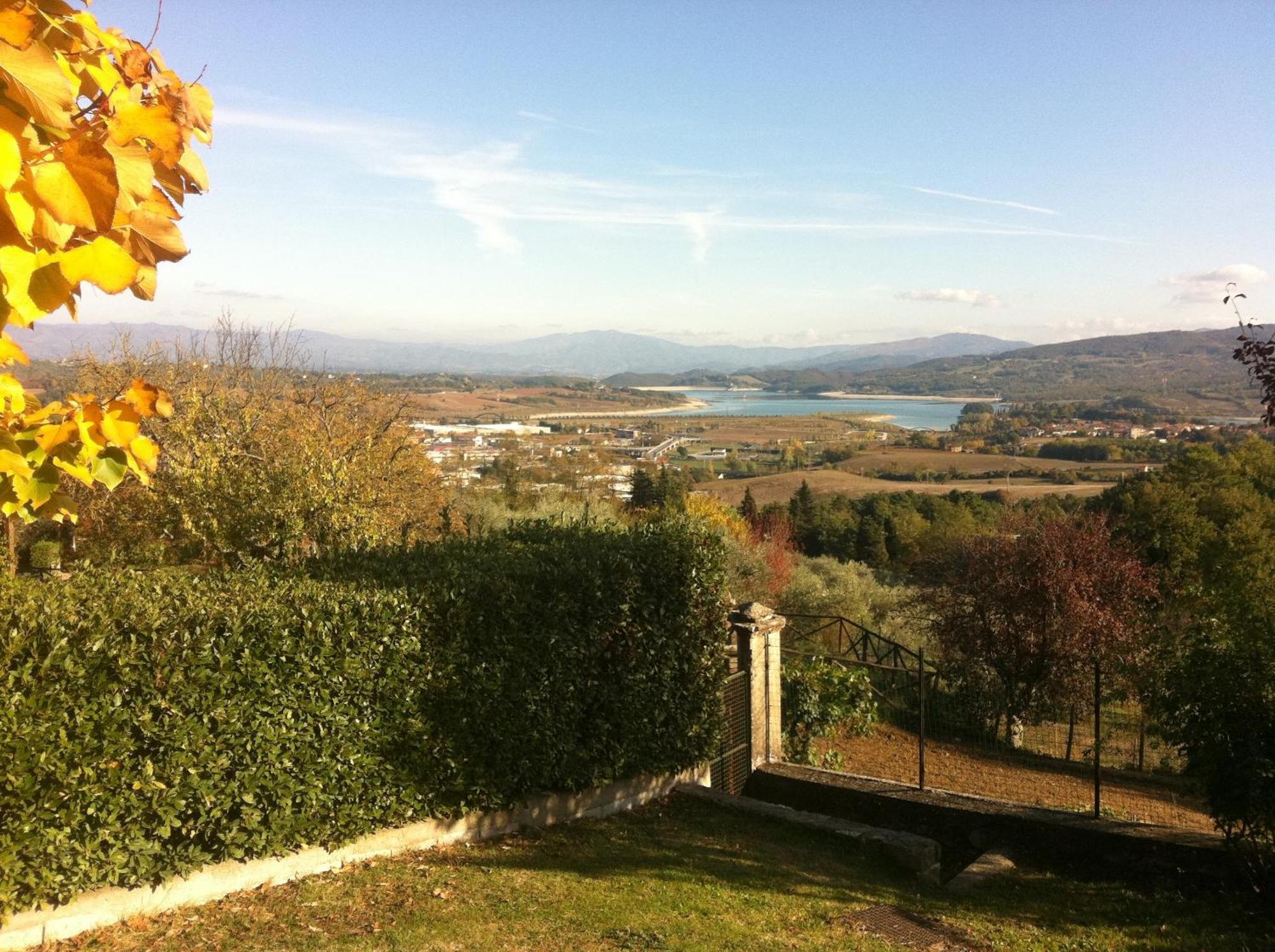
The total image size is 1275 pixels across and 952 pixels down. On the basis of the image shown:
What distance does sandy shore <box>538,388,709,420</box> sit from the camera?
99750 millimetres

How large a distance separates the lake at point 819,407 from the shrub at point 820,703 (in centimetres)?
10090

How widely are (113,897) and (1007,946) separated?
578 cm

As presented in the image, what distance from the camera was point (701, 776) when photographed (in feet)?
30.8

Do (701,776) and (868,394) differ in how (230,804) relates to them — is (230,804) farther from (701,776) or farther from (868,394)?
(868,394)

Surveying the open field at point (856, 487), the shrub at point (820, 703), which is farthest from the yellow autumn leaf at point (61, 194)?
the open field at point (856, 487)

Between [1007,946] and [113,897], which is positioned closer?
[113,897]

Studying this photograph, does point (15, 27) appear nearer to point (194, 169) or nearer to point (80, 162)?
point (80, 162)

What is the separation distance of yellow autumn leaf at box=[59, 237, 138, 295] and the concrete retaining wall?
490cm

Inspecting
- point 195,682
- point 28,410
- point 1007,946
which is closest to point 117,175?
point 28,410

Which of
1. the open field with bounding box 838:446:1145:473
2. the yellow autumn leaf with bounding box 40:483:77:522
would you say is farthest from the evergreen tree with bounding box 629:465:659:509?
the yellow autumn leaf with bounding box 40:483:77:522

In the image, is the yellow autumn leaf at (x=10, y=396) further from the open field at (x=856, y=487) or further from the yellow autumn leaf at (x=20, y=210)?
the open field at (x=856, y=487)

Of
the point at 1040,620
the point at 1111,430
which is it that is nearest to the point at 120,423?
the point at 1040,620

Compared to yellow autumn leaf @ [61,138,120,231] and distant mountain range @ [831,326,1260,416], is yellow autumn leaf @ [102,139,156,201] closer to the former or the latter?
yellow autumn leaf @ [61,138,120,231]

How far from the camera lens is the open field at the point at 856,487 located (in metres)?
56.1
